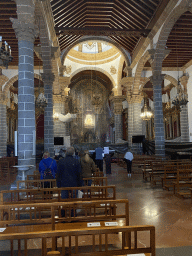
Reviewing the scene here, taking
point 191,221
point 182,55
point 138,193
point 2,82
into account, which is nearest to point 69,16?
point 2,82

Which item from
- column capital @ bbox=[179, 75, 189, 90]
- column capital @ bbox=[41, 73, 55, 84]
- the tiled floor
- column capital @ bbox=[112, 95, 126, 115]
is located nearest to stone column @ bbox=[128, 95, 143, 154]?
column capital @ bbox=[179, 75, 189, 90]

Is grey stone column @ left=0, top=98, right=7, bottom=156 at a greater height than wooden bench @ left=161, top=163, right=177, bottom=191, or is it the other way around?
grey stone column @ left=0, top=98, right=7, bottom=156

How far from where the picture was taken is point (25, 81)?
20.7ft

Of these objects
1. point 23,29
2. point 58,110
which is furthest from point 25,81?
point 58,110

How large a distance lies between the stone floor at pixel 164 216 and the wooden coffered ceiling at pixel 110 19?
328 inches

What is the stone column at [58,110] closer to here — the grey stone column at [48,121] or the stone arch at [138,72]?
the stone arch at [138,72]

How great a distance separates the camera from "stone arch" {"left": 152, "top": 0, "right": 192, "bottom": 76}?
8.98 metres

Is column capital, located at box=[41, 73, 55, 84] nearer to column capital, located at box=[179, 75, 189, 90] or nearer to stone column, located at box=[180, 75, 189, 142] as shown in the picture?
stone column, located at box=[180, 75, 189, 142]

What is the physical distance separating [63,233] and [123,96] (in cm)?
2023

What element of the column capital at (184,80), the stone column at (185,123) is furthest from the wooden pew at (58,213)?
the column capital at (184,80)

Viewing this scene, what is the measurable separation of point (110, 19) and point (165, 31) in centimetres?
388

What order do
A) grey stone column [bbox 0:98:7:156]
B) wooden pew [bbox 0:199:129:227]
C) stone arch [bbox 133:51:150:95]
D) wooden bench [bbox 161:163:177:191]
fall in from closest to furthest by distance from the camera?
wooden pew [bbox 0:199:129:227]
wooden bench [bbox 161:163:177:191]
stone arch [bbox 133:51:150:95]
grey stone column [bbox 0:98:7:156]

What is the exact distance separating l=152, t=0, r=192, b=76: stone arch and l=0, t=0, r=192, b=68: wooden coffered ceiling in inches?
30.4

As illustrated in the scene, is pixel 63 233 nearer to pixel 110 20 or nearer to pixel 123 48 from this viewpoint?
pixel 110 20
